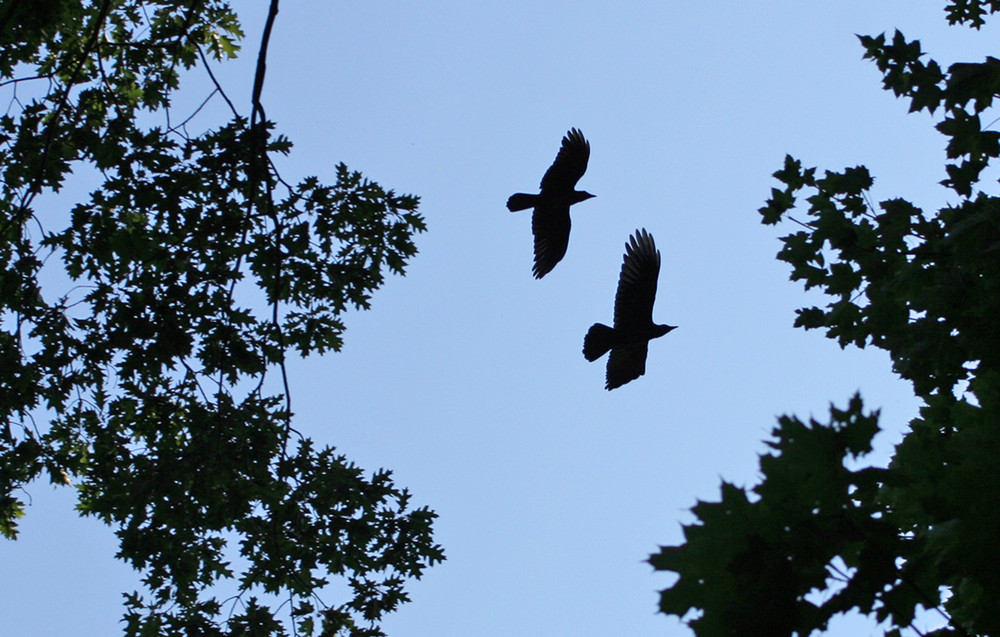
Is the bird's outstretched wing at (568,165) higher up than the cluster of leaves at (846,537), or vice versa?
the bird's outstretched wing at (568,165)

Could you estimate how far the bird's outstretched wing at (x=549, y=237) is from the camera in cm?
966

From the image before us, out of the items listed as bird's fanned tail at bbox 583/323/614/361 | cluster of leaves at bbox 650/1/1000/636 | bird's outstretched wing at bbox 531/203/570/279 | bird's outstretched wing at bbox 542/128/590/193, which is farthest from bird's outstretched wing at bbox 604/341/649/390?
cluster of leaves at bbox 650/1/1000/636

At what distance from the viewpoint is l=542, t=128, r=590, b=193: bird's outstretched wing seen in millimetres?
9281

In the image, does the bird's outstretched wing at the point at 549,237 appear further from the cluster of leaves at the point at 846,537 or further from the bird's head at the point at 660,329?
the cluster of leaves at the point at 846,537

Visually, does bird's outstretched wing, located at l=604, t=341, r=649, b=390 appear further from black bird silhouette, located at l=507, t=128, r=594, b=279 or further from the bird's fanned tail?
black bird silhouette, located at l=507, t=128, r=594, b=279

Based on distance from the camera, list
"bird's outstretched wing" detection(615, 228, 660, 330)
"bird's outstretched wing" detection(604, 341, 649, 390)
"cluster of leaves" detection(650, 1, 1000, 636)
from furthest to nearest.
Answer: "bird's outstretched wing" detection(604, 341, 649, 390), "bird's outstretched wing" detection(615, 228, 660, 330), "cluster of leaves" detection(650, 1, 1000, 636)

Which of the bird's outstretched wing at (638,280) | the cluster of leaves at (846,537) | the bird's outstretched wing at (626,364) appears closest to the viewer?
the cluster of leaves at (846,537)

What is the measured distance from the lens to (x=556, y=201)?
951 cm

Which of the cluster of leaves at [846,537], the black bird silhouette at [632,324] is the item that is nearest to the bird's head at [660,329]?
the black bird silhouette at [632,324]

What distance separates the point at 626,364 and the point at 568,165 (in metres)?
2.39

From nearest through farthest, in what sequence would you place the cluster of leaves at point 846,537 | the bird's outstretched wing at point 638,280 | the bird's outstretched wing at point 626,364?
the cluster of leaves at point 846,537, the bird's outstretched wing at point 638,280, the bird's outstretched wing at point 626,364

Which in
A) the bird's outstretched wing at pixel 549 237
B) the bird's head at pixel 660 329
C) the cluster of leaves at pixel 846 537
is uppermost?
the bird's outstretched wing at pixel 549 237

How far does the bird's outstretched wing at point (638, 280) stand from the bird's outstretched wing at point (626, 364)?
529mm

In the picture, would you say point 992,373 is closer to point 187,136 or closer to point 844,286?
point 844,286
